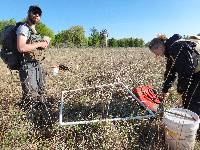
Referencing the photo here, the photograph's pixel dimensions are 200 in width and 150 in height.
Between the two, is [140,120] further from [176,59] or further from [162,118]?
[176,59]

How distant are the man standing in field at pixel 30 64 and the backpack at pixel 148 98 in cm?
159

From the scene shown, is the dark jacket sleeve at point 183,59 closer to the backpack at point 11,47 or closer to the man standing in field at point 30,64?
the man standing in field at point 30,64

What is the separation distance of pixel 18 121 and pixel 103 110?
135cm

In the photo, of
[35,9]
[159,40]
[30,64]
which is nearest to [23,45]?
[30,64]

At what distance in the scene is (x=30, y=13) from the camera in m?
5.70

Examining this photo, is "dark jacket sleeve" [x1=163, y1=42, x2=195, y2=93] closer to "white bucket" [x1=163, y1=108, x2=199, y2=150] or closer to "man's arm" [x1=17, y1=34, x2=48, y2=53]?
"white bucket" [x1=163, y1=108, x2=199, y2=150]

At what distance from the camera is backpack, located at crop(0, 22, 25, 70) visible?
5.59 meters

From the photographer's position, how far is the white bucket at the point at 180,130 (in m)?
4.46

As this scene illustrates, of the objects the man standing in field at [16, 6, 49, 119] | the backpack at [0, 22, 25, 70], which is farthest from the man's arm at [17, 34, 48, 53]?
the backpack at [0, 22, 25, 70]

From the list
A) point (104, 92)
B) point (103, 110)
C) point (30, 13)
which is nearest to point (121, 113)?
point (103, 110)

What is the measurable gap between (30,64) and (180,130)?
270 centimetres

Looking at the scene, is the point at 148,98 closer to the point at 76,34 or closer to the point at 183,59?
the point at 183,59

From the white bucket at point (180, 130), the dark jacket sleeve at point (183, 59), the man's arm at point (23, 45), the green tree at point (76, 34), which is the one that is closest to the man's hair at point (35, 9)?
the man's arm at point (23, 45)

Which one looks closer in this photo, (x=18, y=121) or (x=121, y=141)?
(x=121, y=141)
